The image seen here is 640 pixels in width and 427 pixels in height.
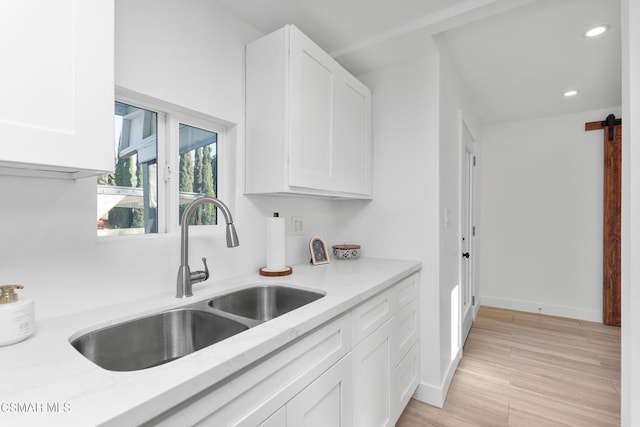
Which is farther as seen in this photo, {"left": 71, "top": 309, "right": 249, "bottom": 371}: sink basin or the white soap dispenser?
{"left": 71, "top": 309, "right": 249, "bottom": 371}: sink basin

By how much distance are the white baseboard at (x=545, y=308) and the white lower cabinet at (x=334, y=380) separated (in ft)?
8.31

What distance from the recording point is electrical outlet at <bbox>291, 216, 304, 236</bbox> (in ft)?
6.81

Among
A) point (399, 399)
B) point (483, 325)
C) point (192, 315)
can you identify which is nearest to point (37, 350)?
point (192, 315)

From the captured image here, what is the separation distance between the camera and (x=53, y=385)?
646mm

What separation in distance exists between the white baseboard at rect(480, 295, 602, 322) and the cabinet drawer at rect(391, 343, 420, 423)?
2.49m

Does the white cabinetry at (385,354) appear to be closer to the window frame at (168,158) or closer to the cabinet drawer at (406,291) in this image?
the cabinet drawer at (406,291)

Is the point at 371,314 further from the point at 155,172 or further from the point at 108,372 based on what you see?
the point at 155,172

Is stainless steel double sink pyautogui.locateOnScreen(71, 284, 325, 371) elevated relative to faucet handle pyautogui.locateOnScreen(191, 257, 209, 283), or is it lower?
lower

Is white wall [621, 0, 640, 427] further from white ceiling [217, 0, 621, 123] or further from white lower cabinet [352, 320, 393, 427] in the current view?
white lower cabinet [352, 320, 393, 427]

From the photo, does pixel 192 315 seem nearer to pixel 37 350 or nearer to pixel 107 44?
pixel 37 350

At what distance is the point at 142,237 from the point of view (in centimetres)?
129

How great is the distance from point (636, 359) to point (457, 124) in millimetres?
1967

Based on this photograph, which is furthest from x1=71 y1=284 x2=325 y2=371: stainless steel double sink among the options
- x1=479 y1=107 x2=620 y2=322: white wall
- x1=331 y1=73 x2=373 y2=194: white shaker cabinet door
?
x1=479 y1=107 x2=620 y2=322: white wall

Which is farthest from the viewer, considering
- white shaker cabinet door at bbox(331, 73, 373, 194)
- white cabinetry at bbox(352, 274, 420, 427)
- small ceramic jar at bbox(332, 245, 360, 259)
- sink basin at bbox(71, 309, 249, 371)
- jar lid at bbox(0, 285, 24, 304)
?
small ceramic jar at bbox(332, 245, 360, 259)
